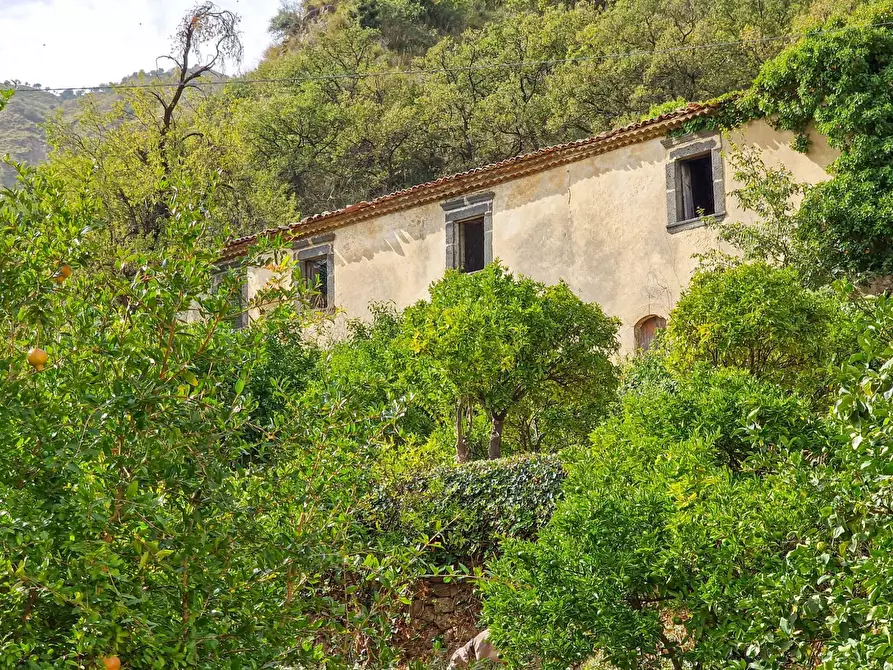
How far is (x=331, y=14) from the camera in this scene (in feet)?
157

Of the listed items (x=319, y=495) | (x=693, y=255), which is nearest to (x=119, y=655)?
(x=319, y=495)

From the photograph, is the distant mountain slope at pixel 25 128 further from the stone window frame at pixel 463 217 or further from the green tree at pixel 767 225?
the green tree at pixel 767 225

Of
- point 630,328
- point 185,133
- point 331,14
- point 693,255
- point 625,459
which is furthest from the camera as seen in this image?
point 331,14

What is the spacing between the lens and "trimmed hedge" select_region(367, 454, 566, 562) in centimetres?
1059

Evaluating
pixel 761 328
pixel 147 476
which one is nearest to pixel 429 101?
pixel 761 328

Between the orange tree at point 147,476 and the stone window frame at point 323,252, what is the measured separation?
701 inches

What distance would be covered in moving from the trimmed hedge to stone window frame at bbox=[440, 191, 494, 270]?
9560mm

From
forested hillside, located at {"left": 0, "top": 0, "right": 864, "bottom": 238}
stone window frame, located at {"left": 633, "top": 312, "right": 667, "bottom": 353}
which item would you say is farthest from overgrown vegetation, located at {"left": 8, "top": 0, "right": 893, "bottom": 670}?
forested hillside, located at {"left": 0, "top": 0, "right": 864, "bottom": 238}

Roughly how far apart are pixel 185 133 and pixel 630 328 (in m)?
14.2

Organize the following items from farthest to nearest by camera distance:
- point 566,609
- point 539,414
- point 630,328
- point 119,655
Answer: point 630,328 < point 539,414 < point 566,609 < point 119,655

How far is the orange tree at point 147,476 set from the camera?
11.8 ft

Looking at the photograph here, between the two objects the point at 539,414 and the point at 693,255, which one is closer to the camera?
the point at 539,414

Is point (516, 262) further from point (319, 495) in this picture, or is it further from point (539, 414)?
point (319, 495)

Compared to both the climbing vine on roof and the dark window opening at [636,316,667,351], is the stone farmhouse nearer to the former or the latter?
the dark window opening at [636,316,667,351]
